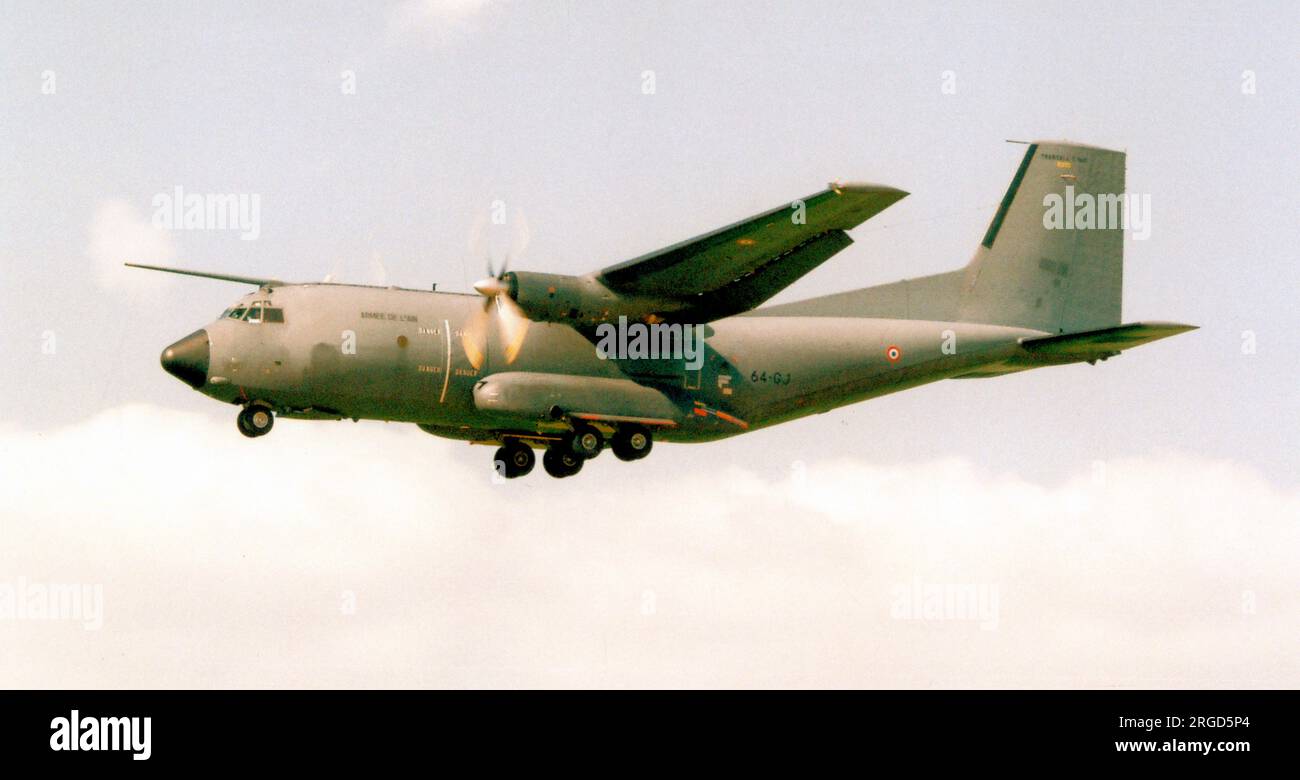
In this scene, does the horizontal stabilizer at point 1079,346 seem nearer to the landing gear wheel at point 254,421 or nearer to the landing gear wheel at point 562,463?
the landing gear wheel at point 562,463

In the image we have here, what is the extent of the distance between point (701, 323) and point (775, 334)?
142cm

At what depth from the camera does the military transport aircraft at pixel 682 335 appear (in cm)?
3078

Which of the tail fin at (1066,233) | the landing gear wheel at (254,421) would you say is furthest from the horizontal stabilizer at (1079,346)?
the landing gear wheel at (254,421)

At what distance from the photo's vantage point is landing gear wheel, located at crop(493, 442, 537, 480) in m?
34.3

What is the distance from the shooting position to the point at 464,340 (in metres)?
31.6

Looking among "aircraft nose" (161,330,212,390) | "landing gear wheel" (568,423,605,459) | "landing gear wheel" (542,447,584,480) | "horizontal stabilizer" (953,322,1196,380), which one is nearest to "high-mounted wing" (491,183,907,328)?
"landing gear wheel" (568,423,605,459)

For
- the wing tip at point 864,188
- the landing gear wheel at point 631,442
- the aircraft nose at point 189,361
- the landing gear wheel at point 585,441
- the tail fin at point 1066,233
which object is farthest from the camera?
the tail fin at point 1066,233

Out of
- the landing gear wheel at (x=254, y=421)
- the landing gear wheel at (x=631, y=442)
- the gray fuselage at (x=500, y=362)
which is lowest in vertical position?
the landing gear wheel at (x=631, y=442)

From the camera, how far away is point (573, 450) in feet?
106

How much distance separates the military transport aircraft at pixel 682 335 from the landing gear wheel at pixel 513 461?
0.08ft

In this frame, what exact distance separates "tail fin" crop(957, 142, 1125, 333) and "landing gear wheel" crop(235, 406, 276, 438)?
1364 cm

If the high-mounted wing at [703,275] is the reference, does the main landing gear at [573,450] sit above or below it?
below
